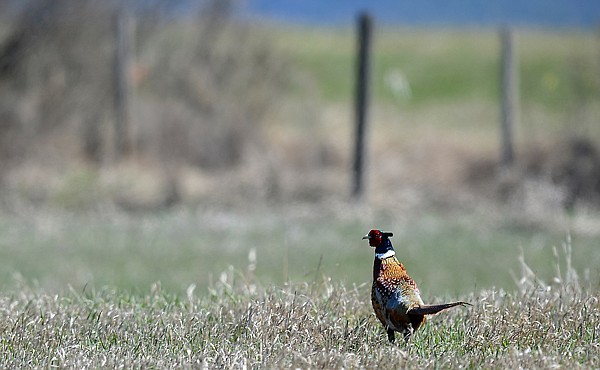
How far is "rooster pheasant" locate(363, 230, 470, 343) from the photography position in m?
4.83

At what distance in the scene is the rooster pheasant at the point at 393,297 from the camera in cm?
483

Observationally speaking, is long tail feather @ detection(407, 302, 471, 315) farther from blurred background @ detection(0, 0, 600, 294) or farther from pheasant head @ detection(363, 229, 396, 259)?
blurred background @ detection(0, 0, 600, 294)

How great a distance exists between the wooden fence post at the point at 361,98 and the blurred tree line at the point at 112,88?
2968 mm

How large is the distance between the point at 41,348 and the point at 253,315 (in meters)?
1.11

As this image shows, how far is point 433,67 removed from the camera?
35844 millimetres

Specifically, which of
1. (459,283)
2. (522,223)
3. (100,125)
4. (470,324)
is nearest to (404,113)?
(100,125)

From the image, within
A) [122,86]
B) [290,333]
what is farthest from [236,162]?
[290,333]

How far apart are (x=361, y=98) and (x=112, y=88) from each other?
5166 mm

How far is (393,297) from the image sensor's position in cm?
485

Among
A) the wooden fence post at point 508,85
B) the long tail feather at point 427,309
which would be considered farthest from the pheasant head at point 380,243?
the wooden fence post at point 508,85

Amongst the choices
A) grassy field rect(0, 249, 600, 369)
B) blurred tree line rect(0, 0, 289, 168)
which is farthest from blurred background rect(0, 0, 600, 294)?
grassy field rect(0, 249, 600, 369)

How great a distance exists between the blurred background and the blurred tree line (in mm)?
31

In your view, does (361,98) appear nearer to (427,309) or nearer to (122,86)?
(122,86)

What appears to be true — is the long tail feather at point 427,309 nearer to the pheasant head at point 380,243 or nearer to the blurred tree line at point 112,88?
the pheasant head at point 380,243
